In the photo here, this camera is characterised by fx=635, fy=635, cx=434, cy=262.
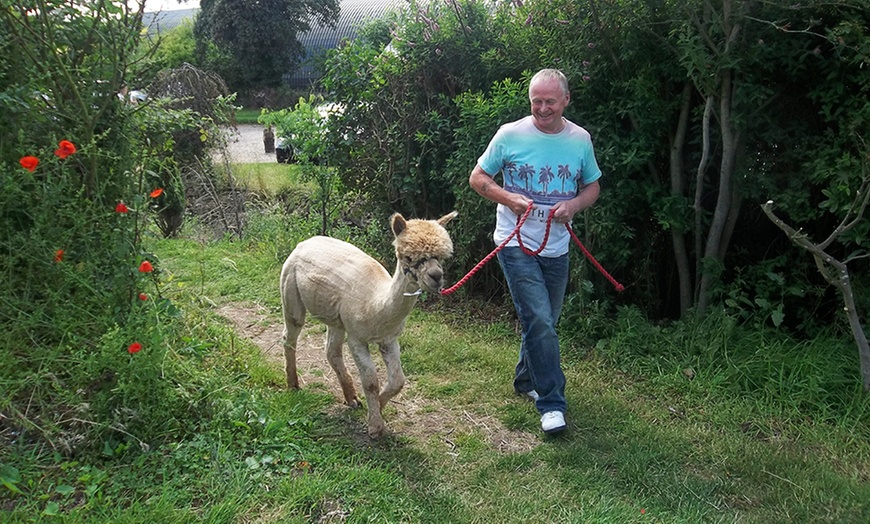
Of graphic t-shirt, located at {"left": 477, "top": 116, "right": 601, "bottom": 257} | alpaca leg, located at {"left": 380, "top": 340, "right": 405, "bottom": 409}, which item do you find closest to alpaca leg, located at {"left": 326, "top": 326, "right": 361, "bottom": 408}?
alpaca leg, located at {"left": 380, "top": 340, "right": 405, "bottom": 409}

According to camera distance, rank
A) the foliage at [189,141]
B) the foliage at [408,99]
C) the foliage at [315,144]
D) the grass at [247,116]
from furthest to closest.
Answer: the grass at [247,116] → the foliage at [189,141] → the foliage at [315,144] → the foliage at [408,99]

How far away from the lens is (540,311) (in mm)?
4039

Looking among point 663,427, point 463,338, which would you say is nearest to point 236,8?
point 463,338

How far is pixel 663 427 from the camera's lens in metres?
4.24

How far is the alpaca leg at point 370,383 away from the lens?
3.96 meters

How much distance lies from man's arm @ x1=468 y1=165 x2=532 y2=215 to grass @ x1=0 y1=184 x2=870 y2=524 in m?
1.48

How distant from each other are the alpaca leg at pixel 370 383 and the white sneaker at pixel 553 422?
104cm

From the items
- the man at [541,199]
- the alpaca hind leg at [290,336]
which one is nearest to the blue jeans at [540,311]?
the man at [541,199]

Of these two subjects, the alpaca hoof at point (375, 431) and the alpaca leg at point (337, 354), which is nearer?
the alpaca hoof at point (375, 431)

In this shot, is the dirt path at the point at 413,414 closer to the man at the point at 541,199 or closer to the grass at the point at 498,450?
the grass at the point at 498,450

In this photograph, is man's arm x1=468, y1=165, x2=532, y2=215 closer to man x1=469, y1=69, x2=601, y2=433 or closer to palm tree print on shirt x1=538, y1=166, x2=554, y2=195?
man x1=469, y1=69, x2=601, y2=433

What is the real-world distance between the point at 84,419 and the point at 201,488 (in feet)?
2.38

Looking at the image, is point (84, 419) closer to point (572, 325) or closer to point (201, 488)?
point (201, 488)

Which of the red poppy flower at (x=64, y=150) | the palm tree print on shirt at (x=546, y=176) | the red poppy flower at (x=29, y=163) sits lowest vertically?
the palm tree print on shirt at (x=546, y=176)
